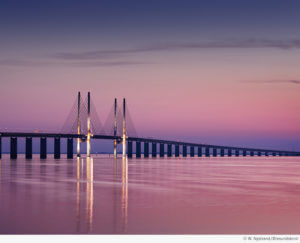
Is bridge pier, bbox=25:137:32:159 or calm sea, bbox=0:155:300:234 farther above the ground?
calm sea, bbox=0:155:300:234

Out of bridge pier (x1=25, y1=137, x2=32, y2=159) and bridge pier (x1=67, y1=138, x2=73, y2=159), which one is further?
bridge pier (x1=67, y1=138, x2=73, y2=159)

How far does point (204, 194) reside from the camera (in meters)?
28.6

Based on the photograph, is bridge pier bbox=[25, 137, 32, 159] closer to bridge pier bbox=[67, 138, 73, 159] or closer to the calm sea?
bridge pier bbox=[67, 138, 73, 159]

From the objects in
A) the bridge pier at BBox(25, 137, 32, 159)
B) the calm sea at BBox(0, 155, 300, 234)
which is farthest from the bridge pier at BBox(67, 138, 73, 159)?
the calm sea at BBox(0, 155, 300, 234)

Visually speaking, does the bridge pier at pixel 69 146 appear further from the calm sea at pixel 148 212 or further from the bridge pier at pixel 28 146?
the calm sea at pixel 148 212

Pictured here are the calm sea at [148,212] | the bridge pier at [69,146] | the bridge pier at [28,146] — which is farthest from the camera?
the bridge pier at [69,146]

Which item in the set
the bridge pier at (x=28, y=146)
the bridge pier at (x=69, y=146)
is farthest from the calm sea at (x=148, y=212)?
the bridge pier at (x=69, y=146)

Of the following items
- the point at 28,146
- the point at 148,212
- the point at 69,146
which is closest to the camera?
the point at 148,212

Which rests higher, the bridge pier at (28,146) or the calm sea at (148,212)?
the calm sea at (148,212)

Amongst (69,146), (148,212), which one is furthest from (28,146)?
(148,212)

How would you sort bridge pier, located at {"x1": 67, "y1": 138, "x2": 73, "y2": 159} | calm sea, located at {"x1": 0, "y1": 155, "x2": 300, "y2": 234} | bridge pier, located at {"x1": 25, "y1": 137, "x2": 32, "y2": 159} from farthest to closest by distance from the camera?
bridge pier, located at {"x1": 67, "y1": 138, "x2": 73, "y2": 159} → bridge pier, located at {"x1": 25, "y1": 137, "x2": 32, "y2": 159} → calm sea, located at {"x1": 0, "y1": 155, "x2": 300, "y2": 234}

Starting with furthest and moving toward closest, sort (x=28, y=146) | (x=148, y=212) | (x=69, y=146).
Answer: (x=69, y=146) → (x=28, y=146) → (x=148, y=212)

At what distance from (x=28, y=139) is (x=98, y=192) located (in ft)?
361

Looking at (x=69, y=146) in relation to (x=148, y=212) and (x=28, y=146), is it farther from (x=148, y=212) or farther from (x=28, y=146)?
(x=148, y=212)
